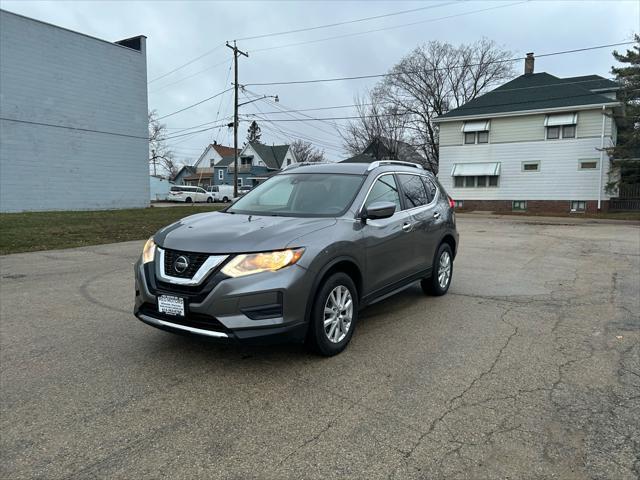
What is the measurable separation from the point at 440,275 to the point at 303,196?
8.37 ft

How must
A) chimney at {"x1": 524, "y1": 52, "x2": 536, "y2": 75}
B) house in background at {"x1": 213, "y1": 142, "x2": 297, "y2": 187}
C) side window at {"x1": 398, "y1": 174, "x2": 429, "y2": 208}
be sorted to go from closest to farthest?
side window at {"x1": 398, "y1": 174, "x2": 429, "y2": 208} < chimney at {"x1": 524, "y1": 52, "x2": 536, "y2": 75} < house in background at {"x1": 213, "y1": 142, "x2": 297, "y2": 187}

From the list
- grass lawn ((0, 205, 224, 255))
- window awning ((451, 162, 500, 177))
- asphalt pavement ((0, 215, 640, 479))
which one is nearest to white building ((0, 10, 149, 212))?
grass lawn ((0, 205, 224, 255))

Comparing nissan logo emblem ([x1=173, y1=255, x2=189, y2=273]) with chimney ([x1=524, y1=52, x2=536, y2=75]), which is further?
chimney ([x1=524, y1=52, x2=536, y2=75])

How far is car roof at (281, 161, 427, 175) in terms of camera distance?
16.9ft

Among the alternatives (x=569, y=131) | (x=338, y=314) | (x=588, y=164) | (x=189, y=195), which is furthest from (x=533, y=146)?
(x=189, y=195)

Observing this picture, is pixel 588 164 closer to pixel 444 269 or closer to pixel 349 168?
pixel 444 269

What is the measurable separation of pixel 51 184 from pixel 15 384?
899 inches

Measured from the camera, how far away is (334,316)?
13.3 feet

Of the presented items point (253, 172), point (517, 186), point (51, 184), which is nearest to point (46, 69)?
point (51, 184)

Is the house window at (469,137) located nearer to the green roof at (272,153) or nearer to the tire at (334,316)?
the tire at (334,316)

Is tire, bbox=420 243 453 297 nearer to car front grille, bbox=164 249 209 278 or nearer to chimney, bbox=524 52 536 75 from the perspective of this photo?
car front grille, bbox=164 249 209 278

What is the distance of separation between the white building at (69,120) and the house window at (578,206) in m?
26.6

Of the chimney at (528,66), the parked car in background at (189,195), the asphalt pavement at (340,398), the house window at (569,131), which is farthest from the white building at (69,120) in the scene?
the chimney at (528,66)

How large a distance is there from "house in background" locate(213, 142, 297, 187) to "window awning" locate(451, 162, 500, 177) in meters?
36.6
